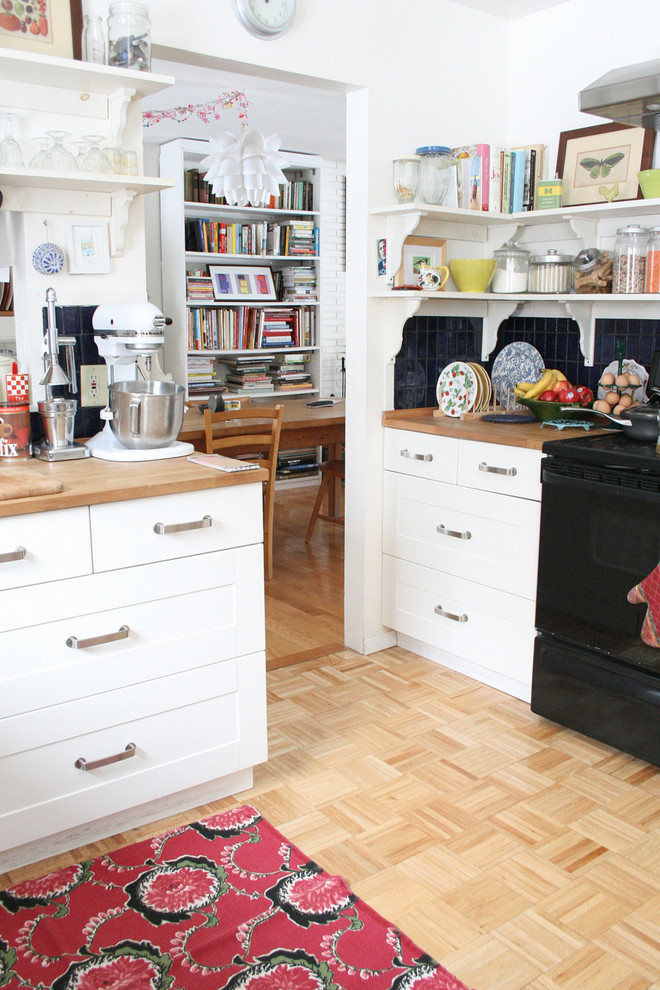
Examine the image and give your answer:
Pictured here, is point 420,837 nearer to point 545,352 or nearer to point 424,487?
point 424,487

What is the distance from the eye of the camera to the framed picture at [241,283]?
6195mm

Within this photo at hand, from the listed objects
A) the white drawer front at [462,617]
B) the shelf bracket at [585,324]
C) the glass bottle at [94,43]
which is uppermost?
the glass bottle at [94,43]

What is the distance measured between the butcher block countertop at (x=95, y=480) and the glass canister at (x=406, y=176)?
1.39 metres

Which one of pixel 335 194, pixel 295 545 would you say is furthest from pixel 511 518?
pixel 335 194

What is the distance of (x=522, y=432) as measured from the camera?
2.96m

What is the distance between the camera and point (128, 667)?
2145 mm

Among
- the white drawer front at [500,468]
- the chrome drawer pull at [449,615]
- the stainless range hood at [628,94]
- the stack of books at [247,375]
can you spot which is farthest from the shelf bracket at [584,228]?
the stack of books at [247,375]

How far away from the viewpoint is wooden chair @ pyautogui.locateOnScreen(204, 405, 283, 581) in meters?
4.19

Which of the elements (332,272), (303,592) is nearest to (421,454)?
(303,592)

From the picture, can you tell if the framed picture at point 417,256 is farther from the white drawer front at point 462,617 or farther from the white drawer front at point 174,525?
the white drawer front at point 174,525

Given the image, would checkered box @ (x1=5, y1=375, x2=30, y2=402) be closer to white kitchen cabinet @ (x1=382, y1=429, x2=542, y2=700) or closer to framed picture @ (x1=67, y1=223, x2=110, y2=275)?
framed picture @ (x1=67, y1=223, x2=110, y2=275)

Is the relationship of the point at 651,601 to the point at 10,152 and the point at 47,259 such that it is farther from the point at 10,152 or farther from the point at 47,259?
the point at 10,152

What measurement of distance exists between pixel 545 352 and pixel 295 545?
209 cm

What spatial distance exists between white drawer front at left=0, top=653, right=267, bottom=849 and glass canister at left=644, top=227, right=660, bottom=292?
69.0 inches
